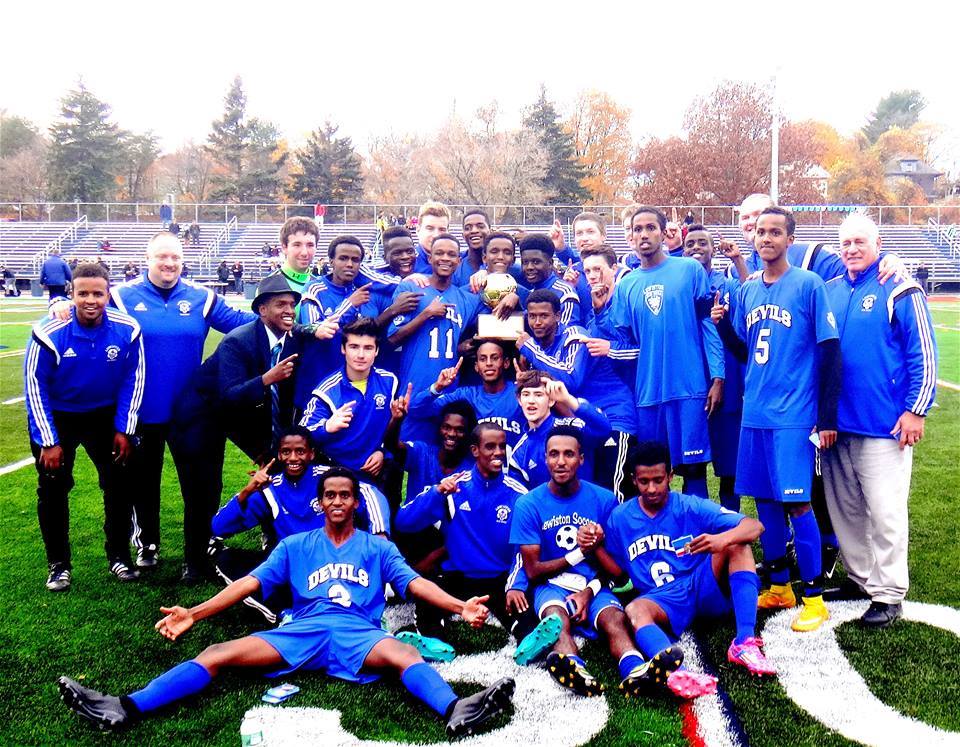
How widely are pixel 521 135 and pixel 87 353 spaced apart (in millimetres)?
51234

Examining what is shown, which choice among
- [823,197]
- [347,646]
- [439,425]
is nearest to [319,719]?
[347,646]

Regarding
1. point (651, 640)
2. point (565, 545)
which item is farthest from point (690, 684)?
point (565, 545)

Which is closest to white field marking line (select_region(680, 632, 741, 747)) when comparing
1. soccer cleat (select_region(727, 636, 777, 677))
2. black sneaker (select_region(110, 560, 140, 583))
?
soccer cleat (select_region(727, 636, 777, 677))

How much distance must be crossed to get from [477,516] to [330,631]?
1251mm

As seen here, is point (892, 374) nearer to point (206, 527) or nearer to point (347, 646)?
point (347, 646)

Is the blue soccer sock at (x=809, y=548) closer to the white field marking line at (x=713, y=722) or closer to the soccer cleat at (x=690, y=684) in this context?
the white field marking line at (x=713, y=722)

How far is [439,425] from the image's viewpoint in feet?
18.3

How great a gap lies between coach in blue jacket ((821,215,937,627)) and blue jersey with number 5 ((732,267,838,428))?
22 cm

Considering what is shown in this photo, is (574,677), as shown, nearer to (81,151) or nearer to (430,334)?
(430,334)

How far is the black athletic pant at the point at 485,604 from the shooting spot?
4.65m

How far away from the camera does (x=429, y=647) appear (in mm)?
4352

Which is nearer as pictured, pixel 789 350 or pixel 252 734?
pixel 252 734

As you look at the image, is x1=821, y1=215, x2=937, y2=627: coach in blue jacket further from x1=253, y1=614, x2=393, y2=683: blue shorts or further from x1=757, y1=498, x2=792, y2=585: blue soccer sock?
x1=253, y1=614, x2=393, y2=683: blue shorts

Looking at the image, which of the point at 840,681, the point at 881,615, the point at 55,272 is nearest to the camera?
the point at 840,681
